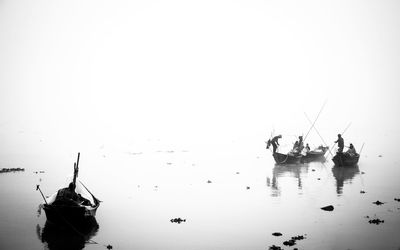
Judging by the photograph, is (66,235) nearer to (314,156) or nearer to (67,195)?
(67,195)

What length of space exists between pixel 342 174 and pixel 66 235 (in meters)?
24.3

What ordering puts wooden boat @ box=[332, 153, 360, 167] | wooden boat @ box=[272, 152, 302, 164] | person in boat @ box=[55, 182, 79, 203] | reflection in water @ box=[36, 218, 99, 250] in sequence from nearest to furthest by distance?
reflection in water @ box=[36, 218, 99, 250] → person in boat @ box=[55, 182, 79, 203] → wooden boat @ box=[332, 153, 360, 167] → wooden boat @ box=[272, 152, 302, 164]

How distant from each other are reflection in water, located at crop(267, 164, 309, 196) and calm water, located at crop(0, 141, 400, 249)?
9cm

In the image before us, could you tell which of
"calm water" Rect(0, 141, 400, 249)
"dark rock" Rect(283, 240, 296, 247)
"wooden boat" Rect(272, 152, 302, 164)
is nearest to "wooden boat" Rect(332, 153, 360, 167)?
"calm water" Rect(0, 141, 400, 249)

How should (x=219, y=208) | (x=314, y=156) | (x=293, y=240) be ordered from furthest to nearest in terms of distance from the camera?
(x=314, y=156)
(x=219, y=208)
(x=293, y=240)

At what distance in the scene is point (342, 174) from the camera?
102ft

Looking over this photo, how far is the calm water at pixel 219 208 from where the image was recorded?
49.1 feet

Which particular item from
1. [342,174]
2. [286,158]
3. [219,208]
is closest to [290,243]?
[219,208]

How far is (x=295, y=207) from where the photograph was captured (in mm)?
19984

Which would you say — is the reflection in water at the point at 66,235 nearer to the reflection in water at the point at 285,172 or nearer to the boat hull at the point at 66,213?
the boat hull at the point at 66,213

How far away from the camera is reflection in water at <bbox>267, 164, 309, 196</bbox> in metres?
26.2

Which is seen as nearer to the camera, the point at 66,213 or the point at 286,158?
the point at 66,213

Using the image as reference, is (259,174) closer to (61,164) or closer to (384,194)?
(384,194)

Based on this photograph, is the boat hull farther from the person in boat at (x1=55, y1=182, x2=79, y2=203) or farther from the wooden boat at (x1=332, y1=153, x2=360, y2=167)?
the wooden boat at (x1=332, y1=153, x2=360, y2=167)
